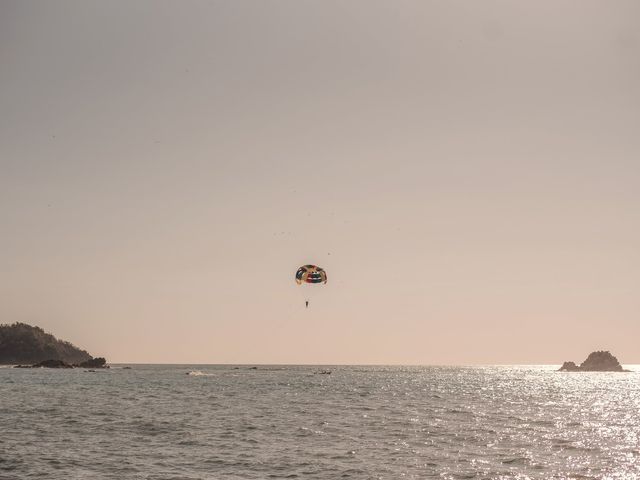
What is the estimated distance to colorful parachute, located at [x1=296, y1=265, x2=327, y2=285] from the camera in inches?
3010

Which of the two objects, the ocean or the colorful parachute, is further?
the colorful parachute

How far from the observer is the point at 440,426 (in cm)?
5316

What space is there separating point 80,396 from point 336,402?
30573 mm

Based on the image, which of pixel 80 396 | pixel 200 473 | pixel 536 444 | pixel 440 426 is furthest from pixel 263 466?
pixel 80 396

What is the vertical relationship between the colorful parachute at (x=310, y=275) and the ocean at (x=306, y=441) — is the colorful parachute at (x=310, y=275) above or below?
above

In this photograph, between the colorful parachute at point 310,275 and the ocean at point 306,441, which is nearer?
the ocean at point 306,441

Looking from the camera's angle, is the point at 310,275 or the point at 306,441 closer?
the point at 306,441

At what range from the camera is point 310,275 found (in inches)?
3027

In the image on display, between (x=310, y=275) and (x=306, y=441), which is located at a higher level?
(x=310, y=275)

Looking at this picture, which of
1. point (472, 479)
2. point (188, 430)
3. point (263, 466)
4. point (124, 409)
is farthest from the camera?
point (124, 409)

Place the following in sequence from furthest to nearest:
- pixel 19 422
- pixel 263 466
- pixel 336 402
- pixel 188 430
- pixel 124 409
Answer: pixel 336 402 < pixel 124 409 < pixel 19 422 < pixel 188 430 < pixel 263 466

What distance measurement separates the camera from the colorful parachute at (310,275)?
76444 millimetres

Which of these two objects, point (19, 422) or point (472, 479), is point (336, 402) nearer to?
point (19, 422)

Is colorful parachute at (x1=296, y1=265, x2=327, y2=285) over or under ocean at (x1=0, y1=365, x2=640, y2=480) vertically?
over
